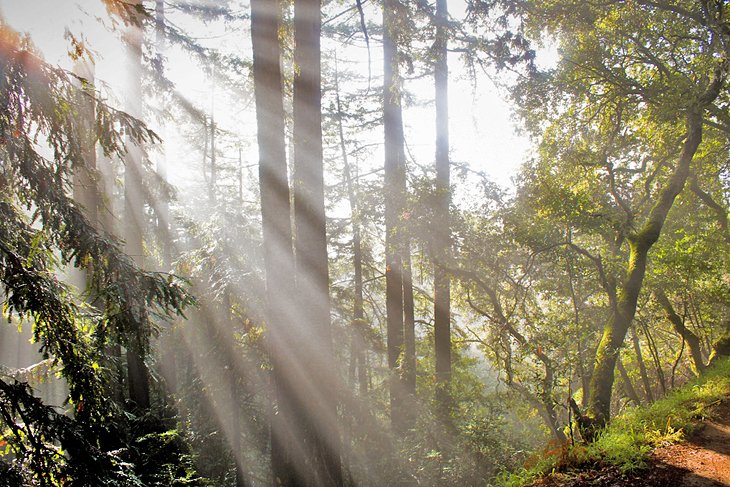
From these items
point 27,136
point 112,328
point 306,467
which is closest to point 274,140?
point 27,136

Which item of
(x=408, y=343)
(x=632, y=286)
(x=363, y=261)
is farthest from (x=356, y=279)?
(x=632, y=286)

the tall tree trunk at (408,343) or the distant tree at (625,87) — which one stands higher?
the distant tree at (625,87)

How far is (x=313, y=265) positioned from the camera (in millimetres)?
5145

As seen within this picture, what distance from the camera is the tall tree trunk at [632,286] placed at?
716cm

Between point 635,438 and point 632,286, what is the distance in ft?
13.2

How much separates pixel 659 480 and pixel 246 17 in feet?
32.0

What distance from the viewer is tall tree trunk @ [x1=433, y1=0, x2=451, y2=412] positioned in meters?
8.87

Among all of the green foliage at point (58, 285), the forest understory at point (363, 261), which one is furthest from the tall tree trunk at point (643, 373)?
the green foliage at point (58, 285)

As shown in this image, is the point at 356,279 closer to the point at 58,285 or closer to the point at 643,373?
the point at 643,373

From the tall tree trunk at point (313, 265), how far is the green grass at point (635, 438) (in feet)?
7.51

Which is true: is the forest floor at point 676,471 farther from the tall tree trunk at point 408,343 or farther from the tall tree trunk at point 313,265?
the tall tree trunk at point 408,343

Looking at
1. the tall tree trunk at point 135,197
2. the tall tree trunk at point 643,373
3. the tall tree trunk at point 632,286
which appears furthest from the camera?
the tall tree trunk at point 643,373

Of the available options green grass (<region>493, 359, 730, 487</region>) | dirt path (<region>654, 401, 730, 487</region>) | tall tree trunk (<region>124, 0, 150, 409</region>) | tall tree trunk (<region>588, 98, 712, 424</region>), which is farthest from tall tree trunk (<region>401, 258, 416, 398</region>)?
tall tree trunk (<region>124, 0, 150, 409</region>)

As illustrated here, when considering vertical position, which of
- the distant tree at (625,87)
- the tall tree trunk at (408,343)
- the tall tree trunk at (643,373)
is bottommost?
the tall tree trunk at (643,373)
